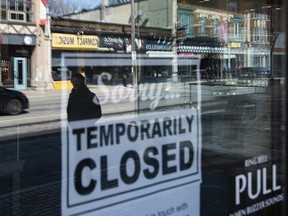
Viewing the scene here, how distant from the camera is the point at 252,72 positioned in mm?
2662

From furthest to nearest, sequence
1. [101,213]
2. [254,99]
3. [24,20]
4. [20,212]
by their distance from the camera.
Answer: [254,99] → [20,212] → [101,213] → [24,20]

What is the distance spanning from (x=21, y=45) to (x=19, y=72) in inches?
3.5

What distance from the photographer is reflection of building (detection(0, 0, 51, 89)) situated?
1479 mm

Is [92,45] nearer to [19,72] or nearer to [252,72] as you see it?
[19,72]

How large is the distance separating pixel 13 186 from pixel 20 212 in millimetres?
203

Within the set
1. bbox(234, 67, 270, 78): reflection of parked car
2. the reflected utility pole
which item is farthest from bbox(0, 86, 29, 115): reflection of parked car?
bbox(234, 67, 270, 78): reflection of parked car

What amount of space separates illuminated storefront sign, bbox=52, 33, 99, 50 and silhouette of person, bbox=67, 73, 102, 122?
0.32 ft

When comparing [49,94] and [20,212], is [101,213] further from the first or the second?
[20,212]

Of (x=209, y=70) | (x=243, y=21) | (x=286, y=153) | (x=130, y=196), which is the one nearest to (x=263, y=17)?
(x=243, y=21)

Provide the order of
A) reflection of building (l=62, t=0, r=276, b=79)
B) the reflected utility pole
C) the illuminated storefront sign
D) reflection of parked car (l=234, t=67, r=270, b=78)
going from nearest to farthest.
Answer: the illuminated storefront sign, the reflected utility pole, reflection of building (l=62, t=0, r=276, b=79), reflection of parked car (l=234, t=67, r=270, b=78)

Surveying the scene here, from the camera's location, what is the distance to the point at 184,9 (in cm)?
226

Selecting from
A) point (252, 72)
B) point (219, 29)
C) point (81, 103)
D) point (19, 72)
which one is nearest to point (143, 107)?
point (81, 103)

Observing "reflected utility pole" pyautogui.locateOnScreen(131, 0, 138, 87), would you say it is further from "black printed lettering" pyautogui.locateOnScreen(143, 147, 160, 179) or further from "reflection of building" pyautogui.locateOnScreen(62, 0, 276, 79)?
"black printed lettering" pyautogui.locateOnScreen(143, 147, 160, 179)

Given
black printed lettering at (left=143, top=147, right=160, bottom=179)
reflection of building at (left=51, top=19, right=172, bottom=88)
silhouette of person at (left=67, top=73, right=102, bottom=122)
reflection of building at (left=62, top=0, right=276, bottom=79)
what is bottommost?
black printed lettering at (left=143, top=147, right=160, bottom=179)
